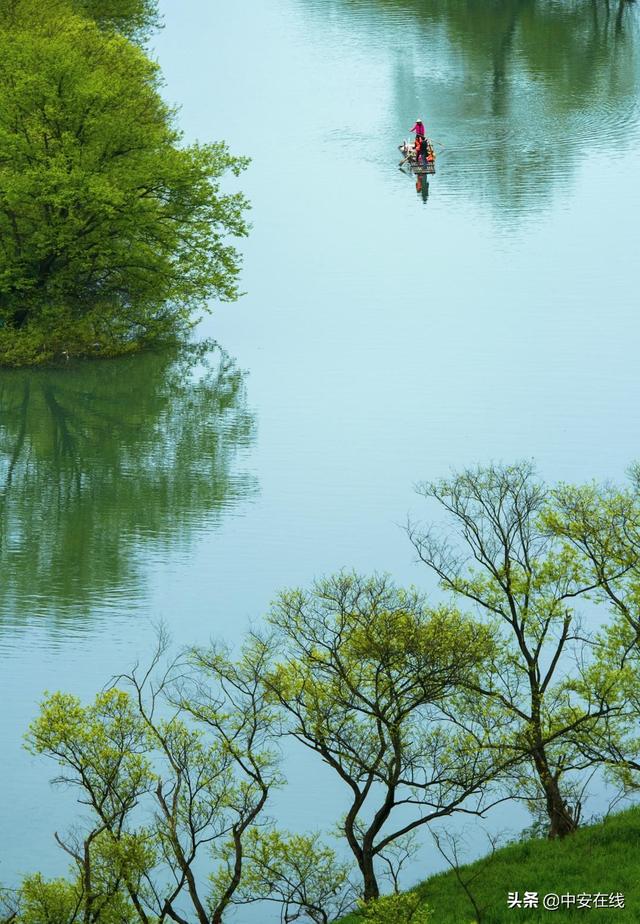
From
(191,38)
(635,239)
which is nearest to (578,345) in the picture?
(635,239)

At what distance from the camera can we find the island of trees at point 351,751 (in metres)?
22.6

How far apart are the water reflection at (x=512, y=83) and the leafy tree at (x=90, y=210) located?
19.1 metres

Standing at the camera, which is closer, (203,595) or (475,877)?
(475,877)

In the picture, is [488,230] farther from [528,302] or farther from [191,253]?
[191,253]

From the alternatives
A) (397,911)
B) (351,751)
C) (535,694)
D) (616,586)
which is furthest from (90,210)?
(397,911)

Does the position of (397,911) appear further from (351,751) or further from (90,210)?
(90,210)

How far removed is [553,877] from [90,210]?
35008 mm

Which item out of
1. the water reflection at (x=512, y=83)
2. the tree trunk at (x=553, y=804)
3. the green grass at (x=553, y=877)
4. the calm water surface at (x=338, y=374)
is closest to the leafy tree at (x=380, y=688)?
the tree trunk at (x=553, y=804)

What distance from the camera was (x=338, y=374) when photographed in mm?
53938

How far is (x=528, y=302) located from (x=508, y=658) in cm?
3503

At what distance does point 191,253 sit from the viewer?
56375 mm

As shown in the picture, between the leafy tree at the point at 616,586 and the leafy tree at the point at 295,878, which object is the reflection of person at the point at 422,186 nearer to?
the leafy tree at the point at 616,586

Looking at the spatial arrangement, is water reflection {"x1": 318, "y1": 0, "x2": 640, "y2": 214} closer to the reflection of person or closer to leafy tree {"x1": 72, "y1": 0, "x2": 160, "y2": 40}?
the reflection of person

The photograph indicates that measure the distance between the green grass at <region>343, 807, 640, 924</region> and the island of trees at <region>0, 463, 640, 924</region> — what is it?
58 cm
